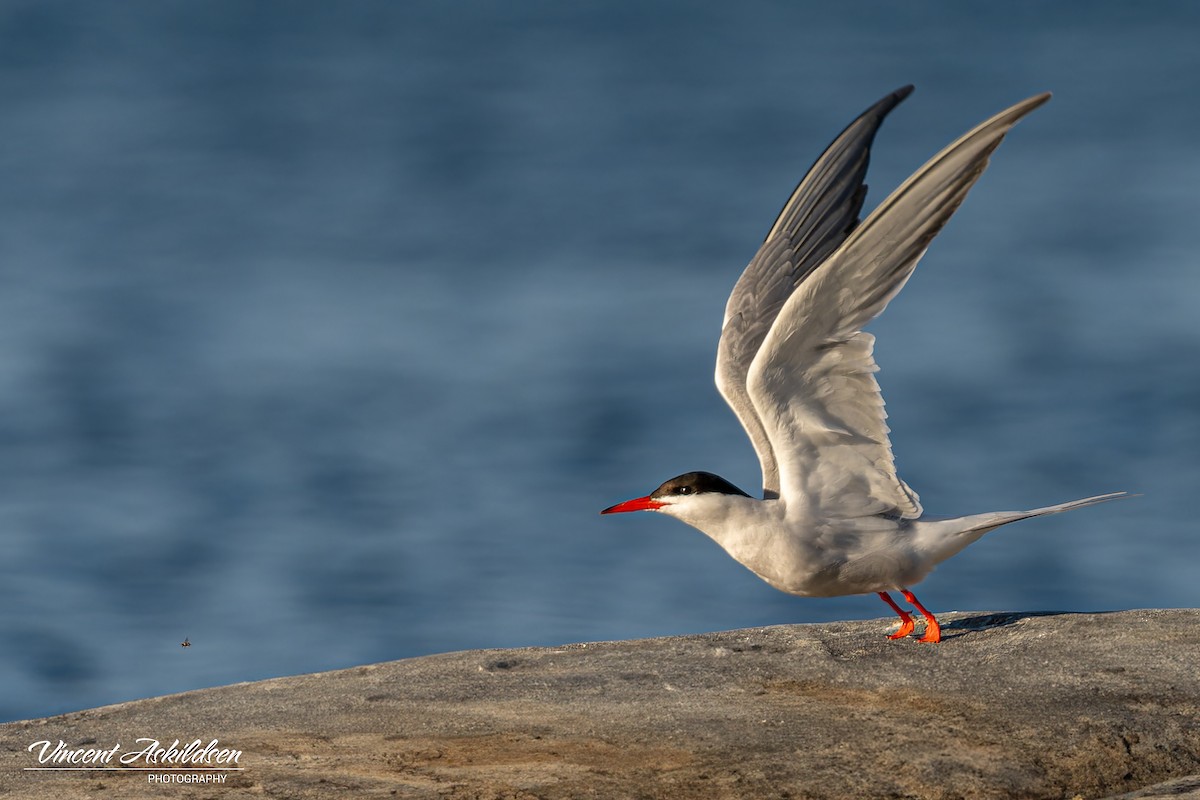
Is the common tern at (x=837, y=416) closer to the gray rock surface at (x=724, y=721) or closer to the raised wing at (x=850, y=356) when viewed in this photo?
the raised wing at (x=850, y=356)

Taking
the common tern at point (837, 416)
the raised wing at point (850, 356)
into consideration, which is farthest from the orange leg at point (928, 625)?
the raised wing at point (850, 356)

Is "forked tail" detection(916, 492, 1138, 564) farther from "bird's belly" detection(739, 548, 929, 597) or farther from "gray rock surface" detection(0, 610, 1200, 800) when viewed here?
"gray rock surface" detection(0, 610, 1200, 800)

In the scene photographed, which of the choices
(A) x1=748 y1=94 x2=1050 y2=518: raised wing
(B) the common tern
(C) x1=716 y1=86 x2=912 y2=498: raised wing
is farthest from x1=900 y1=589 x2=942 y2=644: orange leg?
(C) x1=716 y1=86 x2=912 y2=498: raised wing

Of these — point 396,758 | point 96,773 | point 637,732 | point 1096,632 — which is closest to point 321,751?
point 396,758

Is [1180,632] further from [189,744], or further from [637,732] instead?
[189,744]

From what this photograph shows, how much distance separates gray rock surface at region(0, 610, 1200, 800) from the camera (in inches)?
283

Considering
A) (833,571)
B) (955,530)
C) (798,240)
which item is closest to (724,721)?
(833,571)

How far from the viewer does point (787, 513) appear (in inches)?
338

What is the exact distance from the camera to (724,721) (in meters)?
7.96

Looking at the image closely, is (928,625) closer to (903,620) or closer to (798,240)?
(903,620)

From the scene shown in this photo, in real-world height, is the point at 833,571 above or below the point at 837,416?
below

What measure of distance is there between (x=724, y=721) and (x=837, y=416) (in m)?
1.95

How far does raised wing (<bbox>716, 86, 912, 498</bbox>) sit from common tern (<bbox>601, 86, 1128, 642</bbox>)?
0.04ft

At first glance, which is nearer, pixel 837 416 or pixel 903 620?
pixel 837 416
